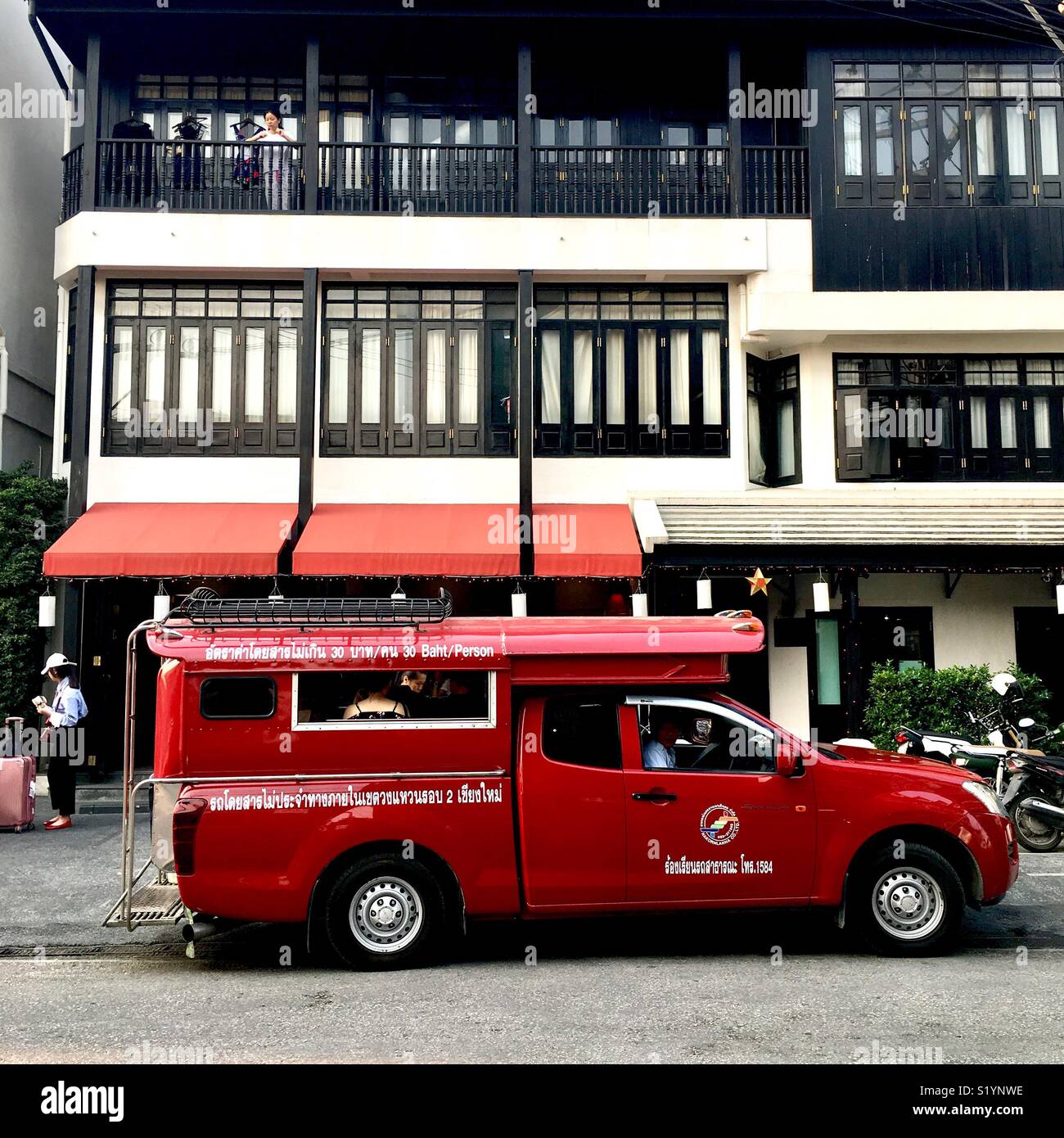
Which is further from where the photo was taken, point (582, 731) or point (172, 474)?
point (172, 474)

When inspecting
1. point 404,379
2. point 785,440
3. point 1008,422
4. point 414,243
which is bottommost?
point 785,440

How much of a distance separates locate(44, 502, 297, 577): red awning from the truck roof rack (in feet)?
23.6

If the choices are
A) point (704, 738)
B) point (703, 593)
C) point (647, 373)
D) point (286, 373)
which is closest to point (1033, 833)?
point (703, 593)

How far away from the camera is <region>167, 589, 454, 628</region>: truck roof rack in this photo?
7496 millimetres

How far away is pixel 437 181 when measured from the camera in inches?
653

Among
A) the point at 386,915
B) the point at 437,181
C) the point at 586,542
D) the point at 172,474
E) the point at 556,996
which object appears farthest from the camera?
the point at 437,181

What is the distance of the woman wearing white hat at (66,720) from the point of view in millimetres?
12422

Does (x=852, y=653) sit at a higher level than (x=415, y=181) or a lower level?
lower

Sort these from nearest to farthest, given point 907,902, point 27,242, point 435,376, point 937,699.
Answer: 1. point 907,902
2. point 937,699
3. point 435,376
4. point 27,242

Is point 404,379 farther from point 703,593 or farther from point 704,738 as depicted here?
point 704,738

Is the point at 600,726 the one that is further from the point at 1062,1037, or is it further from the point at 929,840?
the point at 1062,1037

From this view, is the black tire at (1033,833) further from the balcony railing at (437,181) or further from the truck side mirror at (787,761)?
the balcony railing at (437,181)

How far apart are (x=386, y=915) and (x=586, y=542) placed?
8591 millimetres

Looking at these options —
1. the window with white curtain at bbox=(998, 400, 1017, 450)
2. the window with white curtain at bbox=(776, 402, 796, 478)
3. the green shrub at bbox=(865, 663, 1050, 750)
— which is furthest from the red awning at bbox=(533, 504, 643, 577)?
the window with white curtain at bbox=(998, 400, 1017, 450)
